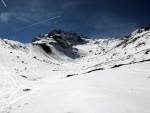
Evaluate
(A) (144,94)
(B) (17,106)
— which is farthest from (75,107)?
(A) (144,94)

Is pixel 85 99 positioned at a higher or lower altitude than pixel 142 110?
higher

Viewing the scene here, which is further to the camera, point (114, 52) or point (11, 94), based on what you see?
point (114, 52)

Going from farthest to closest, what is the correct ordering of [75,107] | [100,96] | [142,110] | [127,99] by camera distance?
[100,96]
[127,99]
[75,107]
[142,110]

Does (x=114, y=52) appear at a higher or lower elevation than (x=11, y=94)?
higher

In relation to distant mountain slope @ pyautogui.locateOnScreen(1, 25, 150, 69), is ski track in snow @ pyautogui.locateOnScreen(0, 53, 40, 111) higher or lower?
lower

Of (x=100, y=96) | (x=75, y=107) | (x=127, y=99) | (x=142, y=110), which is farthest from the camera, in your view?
(x=100, y=96)

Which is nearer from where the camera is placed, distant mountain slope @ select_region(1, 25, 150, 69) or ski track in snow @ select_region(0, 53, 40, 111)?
ski track in snow @ select_region(0, 53, 40, 111)

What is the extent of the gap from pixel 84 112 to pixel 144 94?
3560mm

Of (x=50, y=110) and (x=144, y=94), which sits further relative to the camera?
(x=144, y=94)

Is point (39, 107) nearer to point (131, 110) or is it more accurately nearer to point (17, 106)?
point (17, 106)

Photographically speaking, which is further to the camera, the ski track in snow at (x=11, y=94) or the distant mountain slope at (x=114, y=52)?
the distant mountain slope at (x=114, y=52)

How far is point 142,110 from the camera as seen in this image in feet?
20.0

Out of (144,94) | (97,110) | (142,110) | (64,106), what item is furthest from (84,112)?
(144,94)

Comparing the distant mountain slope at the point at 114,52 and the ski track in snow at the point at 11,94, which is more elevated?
the distant mountain slope at the point at 114,52
